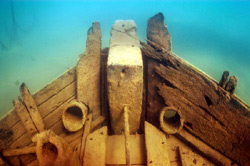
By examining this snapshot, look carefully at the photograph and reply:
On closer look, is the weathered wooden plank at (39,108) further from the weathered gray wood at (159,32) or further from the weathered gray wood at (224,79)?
the weathered gray wood at (224,79)

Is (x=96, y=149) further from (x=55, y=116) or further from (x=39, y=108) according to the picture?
(x=39, y=108)

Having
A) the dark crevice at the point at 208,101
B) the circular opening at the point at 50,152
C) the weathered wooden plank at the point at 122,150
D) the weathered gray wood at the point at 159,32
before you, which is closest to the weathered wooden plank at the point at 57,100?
the circular opening at the point at 50,152

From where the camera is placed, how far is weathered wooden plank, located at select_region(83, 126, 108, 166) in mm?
2278

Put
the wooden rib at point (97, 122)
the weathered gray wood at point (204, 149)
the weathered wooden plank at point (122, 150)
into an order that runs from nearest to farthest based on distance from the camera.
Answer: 1. the weathered wooden plank at point (122, 150)
2. the weathered gray wood at point (204, 149)
3. the wooden rib at point (97, 122)

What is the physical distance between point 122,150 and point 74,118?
1.22m

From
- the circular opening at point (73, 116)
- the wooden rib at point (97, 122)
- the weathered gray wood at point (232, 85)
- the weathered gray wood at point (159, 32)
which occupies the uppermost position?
the weathered gray wood at point (159, 32)

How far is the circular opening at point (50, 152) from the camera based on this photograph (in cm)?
203

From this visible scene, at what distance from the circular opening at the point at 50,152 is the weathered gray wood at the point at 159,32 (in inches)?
108

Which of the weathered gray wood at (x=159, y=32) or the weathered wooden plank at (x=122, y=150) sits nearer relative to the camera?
the weathered wooden plank at (x=122, y=150)

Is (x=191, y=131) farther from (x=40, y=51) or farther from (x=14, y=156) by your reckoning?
(x=40, y=51)

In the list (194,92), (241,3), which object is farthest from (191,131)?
(241,3)

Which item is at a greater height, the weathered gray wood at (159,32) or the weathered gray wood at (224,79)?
the weathered gray wood at (159,32)

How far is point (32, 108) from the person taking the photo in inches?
105

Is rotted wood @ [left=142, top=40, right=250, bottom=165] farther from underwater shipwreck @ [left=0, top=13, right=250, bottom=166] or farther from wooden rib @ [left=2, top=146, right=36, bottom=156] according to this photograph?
wooden rib @ [left=2, top=146, right=36, bottom=156]
